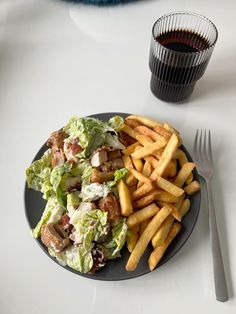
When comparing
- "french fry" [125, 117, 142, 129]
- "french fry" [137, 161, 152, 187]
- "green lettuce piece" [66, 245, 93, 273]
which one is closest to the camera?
"green lettuce piece" [66, 245, 93, 273]

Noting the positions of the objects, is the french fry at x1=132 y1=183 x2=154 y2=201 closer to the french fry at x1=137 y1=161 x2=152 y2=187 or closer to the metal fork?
the french fry at x1=137 y1=161 x2=152 y2=187

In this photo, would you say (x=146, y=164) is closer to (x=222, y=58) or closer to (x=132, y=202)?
(x=132, y=202)

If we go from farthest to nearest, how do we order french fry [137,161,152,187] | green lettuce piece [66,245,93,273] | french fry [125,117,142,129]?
french fry [125,117,142,129]
french fry [137,161,152,187]
green lettuce piece [66,245,93,273]

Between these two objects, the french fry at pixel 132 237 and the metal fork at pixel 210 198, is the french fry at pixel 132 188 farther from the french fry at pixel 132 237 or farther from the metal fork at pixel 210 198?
the metal fork at pixel 210 198

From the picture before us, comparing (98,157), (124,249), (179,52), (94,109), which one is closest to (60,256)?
(124,249)

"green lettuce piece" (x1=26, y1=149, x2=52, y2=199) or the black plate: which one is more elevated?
"green lettuce piece" (x1=26, y1=149, x2=52, y2=199)

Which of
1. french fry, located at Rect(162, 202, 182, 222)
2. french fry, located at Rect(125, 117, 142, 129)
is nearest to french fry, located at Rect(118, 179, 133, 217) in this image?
french fry, located at Rect(162, 202, 182, 222)

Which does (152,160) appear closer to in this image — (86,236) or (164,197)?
(164,197)

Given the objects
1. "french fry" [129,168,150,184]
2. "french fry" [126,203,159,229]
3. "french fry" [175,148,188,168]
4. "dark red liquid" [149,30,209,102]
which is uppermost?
"dark red liquid" [149,30,209,102]
